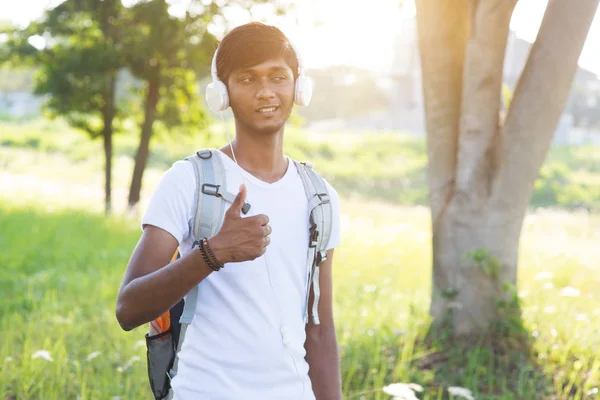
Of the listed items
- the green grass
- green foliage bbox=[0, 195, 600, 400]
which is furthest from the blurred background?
the green grass

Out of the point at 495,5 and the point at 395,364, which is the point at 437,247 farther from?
the point at 495,5

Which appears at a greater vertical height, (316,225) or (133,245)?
(316,225)

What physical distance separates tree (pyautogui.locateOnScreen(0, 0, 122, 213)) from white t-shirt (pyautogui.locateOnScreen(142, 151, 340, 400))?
15.1 m

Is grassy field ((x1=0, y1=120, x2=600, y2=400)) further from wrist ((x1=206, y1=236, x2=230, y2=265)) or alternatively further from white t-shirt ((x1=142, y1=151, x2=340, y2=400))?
wrist ((x1=206, y1=236, x2=230, y2=265))

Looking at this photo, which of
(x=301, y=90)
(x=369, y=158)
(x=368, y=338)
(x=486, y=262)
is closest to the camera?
(x=301, y=90)

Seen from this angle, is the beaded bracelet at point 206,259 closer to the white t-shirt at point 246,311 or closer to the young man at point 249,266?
the young man at point 249,266

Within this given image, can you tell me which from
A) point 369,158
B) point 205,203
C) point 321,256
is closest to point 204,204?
point 205,203

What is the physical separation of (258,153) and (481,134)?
12.1 feet

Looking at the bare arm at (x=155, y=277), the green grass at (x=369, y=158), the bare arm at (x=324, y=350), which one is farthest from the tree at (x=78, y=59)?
the green grass at (x=369, y=158)

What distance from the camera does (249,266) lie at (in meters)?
2.29

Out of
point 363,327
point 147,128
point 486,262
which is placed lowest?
point 363,327

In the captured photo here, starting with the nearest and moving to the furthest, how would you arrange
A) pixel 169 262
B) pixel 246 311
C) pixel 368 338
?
pixel 169 262
pixel 246 311
pixel 368 338

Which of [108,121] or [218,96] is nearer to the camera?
[218,96]

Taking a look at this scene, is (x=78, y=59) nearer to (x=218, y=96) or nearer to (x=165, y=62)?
(x=165, y=62)
